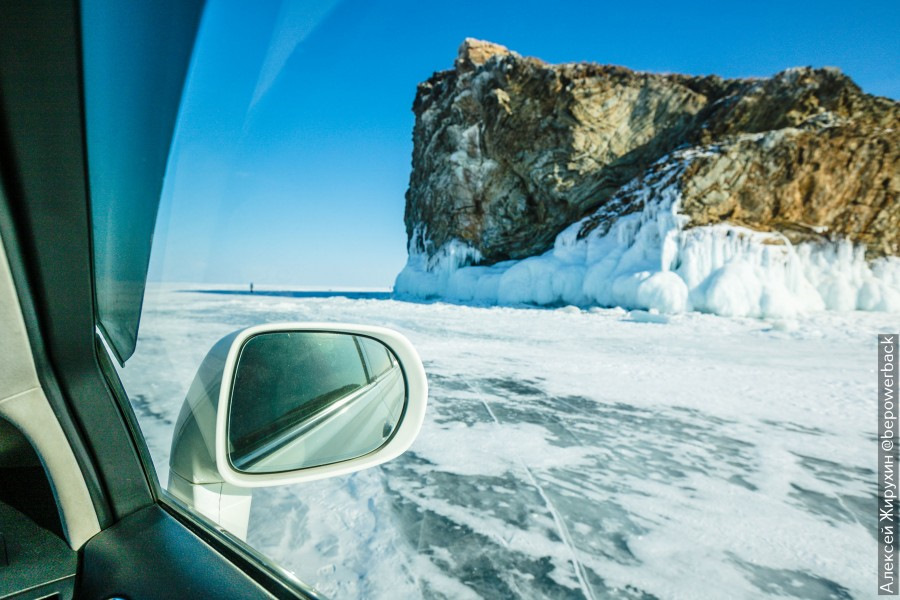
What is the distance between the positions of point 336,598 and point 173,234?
1110 mm

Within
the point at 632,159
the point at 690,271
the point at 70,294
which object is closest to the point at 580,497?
the point at 70,294

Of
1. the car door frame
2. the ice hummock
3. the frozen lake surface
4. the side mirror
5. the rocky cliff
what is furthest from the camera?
the rocky cliff

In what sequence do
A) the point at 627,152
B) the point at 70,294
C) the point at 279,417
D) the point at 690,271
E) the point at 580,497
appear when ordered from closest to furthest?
1. the point at 70,294
2. the point at 279,417
3. the point at 580,497
4. the point at 690,271
5. the point at 627,152

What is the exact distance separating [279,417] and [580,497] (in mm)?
1374

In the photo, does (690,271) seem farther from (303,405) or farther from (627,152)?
(303,405)

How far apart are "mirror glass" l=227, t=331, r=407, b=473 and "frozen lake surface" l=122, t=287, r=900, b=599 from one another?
31 cm

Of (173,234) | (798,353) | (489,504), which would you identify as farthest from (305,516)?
(798,353)

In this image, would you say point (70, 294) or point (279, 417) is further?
point (279, 417)

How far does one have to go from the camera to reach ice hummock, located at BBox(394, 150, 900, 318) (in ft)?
42.3

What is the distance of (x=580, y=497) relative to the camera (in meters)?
1.72

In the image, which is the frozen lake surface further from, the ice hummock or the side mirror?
the ice hummock

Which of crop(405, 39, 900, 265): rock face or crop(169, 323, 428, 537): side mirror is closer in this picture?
crop(169, 323, 428, 537): side mirror

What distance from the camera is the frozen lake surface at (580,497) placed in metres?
1.19

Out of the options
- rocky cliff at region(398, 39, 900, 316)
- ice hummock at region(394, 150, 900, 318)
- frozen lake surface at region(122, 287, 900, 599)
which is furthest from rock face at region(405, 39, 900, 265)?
frozen lake surface at region(122, 287, 900, 599)
